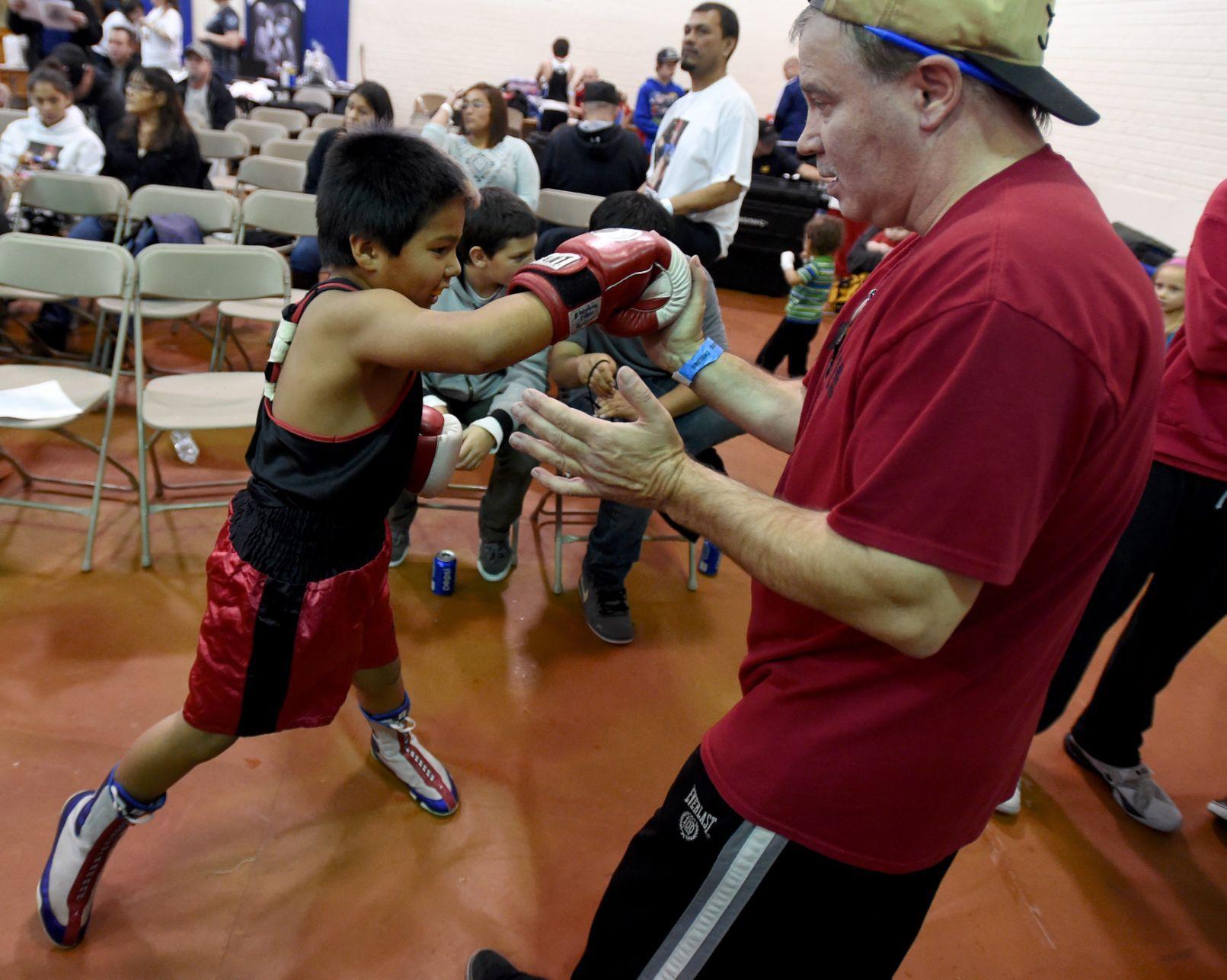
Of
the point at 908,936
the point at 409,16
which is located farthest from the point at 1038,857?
the point at 409,16

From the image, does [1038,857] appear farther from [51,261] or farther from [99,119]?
[99,119]

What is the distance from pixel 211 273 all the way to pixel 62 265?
0.48 m

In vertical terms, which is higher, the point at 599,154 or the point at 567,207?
the point at 599,154

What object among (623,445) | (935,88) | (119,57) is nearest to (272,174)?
(119,57)

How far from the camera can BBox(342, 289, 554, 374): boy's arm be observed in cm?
125

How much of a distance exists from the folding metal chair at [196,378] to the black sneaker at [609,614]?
4.11 ft

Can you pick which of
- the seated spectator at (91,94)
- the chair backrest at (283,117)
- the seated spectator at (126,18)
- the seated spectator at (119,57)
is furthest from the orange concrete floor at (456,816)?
the seated spectator at (126,18)

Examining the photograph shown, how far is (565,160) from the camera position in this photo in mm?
5059

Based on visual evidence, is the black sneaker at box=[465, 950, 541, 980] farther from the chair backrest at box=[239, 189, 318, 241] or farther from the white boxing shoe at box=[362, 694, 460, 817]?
the chair backrest at box=[239, 189, 318, 241]

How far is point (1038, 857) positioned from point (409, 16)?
1167 cm

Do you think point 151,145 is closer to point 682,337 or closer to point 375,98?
point 375,98

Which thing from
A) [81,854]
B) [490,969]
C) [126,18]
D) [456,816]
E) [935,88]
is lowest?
[456,816]

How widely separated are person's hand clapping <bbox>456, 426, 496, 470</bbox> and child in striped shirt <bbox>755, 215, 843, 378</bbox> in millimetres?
2623

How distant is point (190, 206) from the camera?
4.11m
